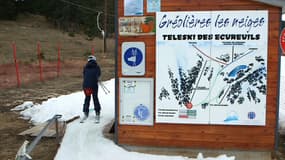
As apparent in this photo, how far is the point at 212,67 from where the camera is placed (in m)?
6.75

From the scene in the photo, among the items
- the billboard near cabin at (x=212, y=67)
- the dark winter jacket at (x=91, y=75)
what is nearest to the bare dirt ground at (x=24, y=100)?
the dark winter jacket at (x=91, y=75)

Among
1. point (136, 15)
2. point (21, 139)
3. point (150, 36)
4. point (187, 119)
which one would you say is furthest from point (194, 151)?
point (21, 139)

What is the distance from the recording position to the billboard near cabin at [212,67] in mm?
6605

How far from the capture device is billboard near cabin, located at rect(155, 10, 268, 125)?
6.61 metres

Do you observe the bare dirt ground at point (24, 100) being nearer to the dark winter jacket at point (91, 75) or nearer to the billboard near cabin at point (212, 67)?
the dark winter jacket at point (91, 75)

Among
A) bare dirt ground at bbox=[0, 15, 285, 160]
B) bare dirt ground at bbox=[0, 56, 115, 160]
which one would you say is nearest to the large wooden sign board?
bare dirt ground at bbox=[0, 15, 285, 160]

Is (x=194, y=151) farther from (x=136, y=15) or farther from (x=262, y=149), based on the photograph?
(x=136, y=15)

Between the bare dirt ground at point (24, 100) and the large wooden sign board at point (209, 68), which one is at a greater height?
the large wooden sign board at point (209, 68)

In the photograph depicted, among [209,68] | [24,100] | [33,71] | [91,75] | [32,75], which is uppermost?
[209,68]

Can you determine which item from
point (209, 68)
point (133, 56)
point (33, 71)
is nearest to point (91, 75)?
point (133, 56)

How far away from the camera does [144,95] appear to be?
703 cm

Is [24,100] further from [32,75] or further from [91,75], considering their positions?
[32,75]

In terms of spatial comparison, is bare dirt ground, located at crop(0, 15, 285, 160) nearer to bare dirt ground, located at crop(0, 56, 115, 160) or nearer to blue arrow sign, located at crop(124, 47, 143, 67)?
bare dirt ground, located at crop(0, 56, 115, 160)

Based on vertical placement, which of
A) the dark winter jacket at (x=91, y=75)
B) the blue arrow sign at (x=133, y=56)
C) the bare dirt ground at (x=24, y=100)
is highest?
the blue arrow sign at (x=133, y=56)
